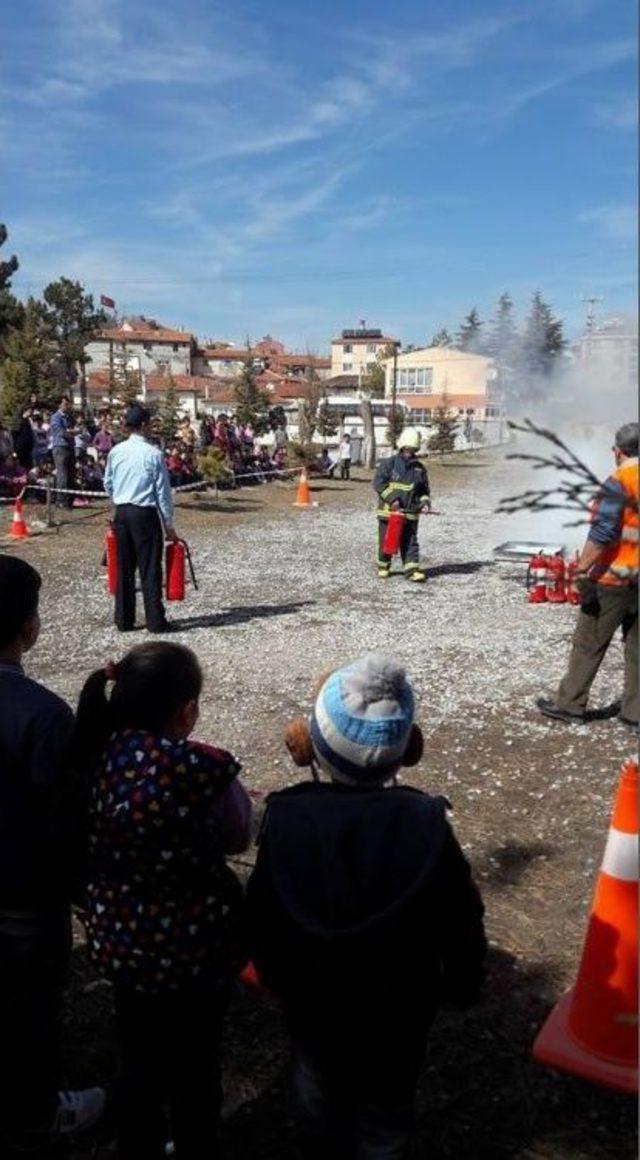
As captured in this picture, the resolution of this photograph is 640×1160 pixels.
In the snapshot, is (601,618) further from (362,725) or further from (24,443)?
(24,443)

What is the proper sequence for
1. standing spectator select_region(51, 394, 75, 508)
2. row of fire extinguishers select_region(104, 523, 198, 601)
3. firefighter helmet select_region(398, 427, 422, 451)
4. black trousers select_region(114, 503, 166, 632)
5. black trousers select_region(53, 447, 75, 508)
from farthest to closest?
black trousers select_region(53, 447, 75, 508), standing spectator select_region(51, 394, 75, 508), firefighter helmet select_region(398, 427, 422, 451), row of fire extinguishers select_region(104, 523, 198, 601), black trousers select_region(114, 503, 166, 632)

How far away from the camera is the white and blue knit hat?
2059 mm

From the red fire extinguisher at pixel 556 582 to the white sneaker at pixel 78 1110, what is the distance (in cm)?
828

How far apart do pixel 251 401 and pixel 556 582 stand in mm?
33033

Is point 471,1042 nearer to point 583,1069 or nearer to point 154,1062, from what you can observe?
point 583,1069

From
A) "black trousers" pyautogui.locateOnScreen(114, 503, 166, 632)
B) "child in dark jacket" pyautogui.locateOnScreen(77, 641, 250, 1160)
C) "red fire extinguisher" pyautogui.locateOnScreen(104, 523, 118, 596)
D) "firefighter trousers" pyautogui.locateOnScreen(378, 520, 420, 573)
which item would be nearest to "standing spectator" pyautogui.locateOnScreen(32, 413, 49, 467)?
"firefighter trousers" pyautogui.locateOnScreen(378, 520, 420, 573)

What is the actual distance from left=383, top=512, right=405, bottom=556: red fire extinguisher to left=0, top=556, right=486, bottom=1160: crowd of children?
9.10 m

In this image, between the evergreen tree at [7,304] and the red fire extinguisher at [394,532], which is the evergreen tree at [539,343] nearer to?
the red fire extinguisher at [394,532]

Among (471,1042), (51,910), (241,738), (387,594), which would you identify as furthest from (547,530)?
(51,910)

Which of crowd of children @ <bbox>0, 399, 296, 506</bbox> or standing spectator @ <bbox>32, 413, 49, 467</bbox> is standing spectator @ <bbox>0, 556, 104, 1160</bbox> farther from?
standing spectator @ <bbox>32, 413, 49, 467</bbox>

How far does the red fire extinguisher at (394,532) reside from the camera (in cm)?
1142

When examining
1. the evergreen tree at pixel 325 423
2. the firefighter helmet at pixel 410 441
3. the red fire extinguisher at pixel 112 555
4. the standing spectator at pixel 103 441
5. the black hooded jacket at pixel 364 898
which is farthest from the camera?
the evergreen tree at pixel 325 423

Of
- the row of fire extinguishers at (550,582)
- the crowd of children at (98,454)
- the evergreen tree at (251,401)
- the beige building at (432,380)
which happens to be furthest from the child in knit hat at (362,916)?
the beige building at (432,380)

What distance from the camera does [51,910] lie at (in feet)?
8.23
